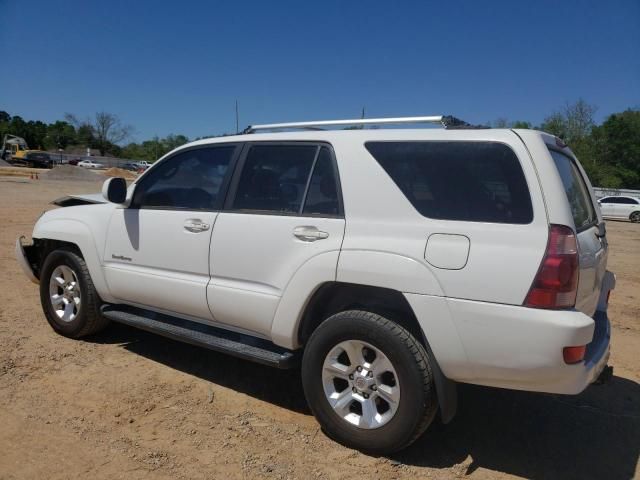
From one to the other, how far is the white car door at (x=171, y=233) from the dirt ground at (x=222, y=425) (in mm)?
639

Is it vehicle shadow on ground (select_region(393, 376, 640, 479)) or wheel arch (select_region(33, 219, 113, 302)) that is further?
wheel arch (select_region(33, 219, 113, 302))

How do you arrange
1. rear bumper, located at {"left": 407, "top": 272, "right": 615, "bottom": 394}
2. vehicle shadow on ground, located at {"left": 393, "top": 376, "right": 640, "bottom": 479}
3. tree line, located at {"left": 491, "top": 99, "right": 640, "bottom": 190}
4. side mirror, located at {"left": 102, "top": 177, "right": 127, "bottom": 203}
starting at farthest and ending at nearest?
tree line, located at {"left": 491, "top": 99, "right": 640, "bottom": 190}, side mirror, located at {"left": 102, "top": 177, "right": 127, "bottom": 203}, vehicle shadow on ground, located at {"left": 393, "top": 376, "right": 640, "bottom": 479}, rear bumper, located at {"left": 407, "top": 272, "right": 615, "bottom": 394}

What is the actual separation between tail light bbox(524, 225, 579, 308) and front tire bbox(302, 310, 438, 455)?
0.70 metres

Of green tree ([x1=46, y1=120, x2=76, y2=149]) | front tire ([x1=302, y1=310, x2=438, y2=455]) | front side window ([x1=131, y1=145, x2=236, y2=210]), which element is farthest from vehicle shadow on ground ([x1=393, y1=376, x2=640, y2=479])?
green tree ([x1=46, y1=120, x2=76, y2=149])

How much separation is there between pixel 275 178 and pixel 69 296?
2.47 m

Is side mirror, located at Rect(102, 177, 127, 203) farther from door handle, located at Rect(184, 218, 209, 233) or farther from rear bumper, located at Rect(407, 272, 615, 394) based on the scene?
rear bumper, located at Rect(407, 272, 615, 394)

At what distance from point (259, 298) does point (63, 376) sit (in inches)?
71.9

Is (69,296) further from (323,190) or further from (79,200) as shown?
(323,190)

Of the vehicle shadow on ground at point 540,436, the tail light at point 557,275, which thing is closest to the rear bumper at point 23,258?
the vehicle shadow on ground at point 540,436

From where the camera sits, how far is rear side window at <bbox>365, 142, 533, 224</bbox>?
2.79 metres

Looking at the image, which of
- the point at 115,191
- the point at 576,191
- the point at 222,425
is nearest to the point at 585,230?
the point at 576,191

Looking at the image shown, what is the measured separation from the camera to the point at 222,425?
11.5 ft

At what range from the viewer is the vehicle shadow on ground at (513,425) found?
3.17 metres

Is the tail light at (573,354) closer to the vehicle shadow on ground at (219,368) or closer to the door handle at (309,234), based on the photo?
the door handle at (309,234)
